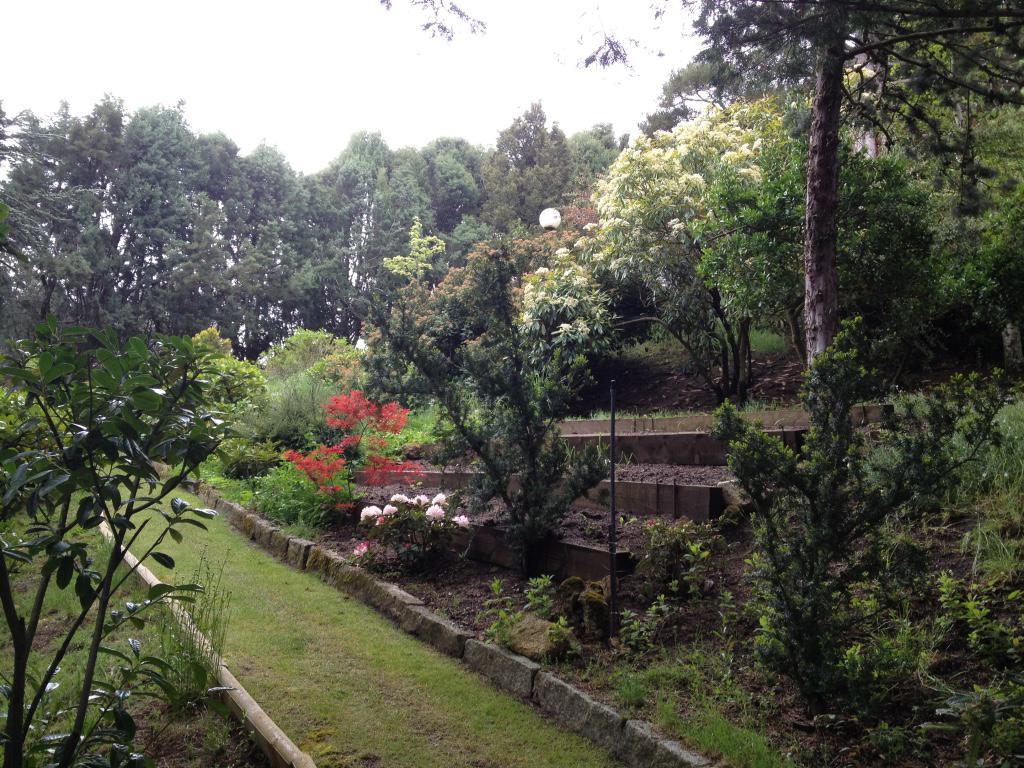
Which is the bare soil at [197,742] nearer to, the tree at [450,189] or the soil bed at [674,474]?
the soil bed at [674,474]

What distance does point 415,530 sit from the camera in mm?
5254

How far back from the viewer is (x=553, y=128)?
28.8 m

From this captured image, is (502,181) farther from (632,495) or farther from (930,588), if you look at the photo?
(930,588)

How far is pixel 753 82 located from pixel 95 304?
73.6 ft

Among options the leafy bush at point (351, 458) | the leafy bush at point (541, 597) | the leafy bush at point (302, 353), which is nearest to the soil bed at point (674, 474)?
the leafy bush at point (541, 597)

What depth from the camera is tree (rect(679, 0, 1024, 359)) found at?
161 inches

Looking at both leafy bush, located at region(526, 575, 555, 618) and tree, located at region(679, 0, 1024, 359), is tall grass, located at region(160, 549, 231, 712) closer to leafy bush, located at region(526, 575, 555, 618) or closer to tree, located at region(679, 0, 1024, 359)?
leafy bush, located at region(526, 575, 555, 618)

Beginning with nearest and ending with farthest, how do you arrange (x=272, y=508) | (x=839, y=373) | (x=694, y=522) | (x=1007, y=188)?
(x=839, y=373)
(x=694, y=522)
(x=1007, y=188)
(x=272, y=508)

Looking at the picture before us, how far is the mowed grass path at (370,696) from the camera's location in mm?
2932

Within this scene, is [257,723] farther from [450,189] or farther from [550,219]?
[450,189]

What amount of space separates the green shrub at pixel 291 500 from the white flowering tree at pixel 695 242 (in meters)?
4.42

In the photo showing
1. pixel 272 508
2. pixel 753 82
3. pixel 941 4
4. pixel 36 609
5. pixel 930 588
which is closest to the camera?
pixel 36 609

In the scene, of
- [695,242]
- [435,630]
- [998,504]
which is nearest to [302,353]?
[695,242]

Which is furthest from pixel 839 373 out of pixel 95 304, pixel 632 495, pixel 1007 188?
pixel 95 304
